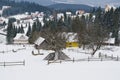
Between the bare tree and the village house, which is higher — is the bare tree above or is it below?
above

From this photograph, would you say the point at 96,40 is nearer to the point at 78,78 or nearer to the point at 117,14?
the point at 78,78

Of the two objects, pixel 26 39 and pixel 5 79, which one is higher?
pixel 5 79

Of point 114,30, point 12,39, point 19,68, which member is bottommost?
point 12,39

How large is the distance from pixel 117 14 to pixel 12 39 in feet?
170

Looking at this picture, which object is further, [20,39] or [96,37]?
[20,39]

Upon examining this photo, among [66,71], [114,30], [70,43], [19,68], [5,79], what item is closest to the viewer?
[5,79]

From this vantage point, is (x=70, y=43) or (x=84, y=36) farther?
(x=70, y=43)

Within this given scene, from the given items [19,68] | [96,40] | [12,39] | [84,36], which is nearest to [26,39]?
[12,39]

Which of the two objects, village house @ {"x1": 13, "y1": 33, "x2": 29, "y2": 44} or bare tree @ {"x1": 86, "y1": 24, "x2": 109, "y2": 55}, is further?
village house @ {"x1": 13, "y1": 33, "x2": 29, "y2": 44}

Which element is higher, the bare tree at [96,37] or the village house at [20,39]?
the bare tree at [96,37]

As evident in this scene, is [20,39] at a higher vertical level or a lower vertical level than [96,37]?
lower

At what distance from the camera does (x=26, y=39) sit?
5733 inches

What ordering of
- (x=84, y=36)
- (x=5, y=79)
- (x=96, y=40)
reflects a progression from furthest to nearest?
(x=84, y=36) → (x=96, y=40) → (x=5, y=79)

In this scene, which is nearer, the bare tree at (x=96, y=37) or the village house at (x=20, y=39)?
the bare tree at (x=96, y=37)
